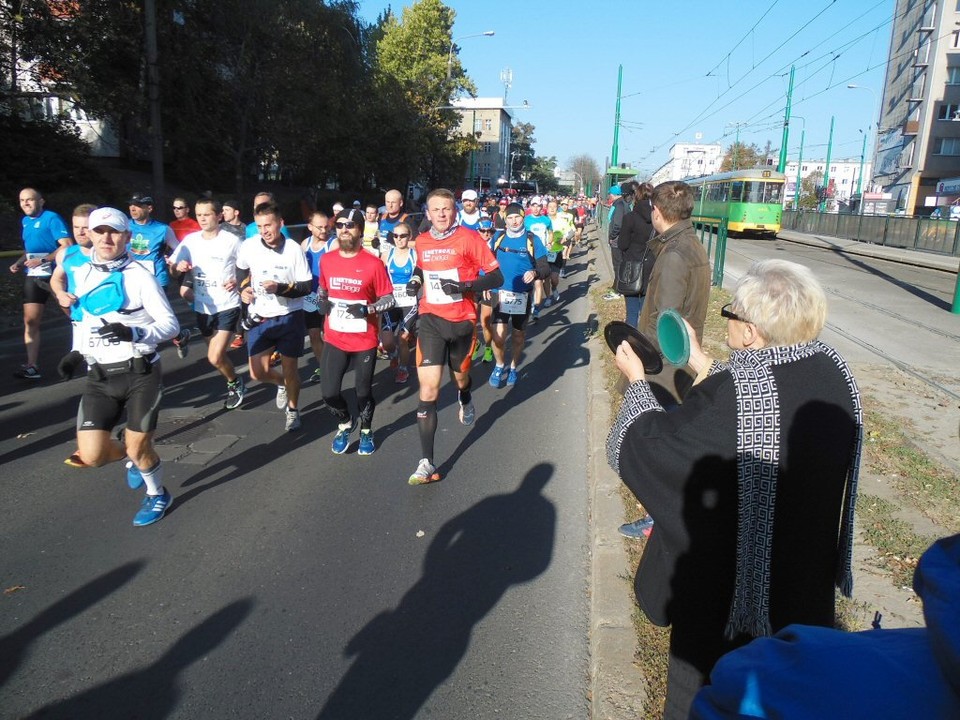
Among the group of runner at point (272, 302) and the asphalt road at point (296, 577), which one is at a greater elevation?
the group of runner at point (272, 302)

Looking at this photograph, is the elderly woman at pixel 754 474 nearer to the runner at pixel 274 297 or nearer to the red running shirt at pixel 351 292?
the red running shirt at pixel 351 292

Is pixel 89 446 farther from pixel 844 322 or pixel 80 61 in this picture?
pixel 80 61

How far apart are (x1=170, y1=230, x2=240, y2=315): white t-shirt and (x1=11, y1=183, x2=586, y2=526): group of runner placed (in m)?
0.01

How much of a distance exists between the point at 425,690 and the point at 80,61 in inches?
749

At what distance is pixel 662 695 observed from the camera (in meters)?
2.79

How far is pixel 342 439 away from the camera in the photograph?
19.3ft

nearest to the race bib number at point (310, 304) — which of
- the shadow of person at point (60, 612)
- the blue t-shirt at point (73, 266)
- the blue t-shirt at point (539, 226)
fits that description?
the blue t-shirt at point (73, 266)

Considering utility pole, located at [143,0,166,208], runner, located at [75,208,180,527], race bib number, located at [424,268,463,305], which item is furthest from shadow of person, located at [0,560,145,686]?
utility pole, located at [143,0,166,208]

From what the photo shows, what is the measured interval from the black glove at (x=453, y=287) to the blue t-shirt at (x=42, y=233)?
5.06m

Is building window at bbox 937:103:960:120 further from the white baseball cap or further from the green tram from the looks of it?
the white baseball cap

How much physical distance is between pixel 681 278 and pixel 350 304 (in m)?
2.65

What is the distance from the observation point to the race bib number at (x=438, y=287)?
5.50 m

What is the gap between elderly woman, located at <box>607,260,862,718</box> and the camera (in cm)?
193

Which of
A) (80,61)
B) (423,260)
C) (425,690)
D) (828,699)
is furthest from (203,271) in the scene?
(80,61)
